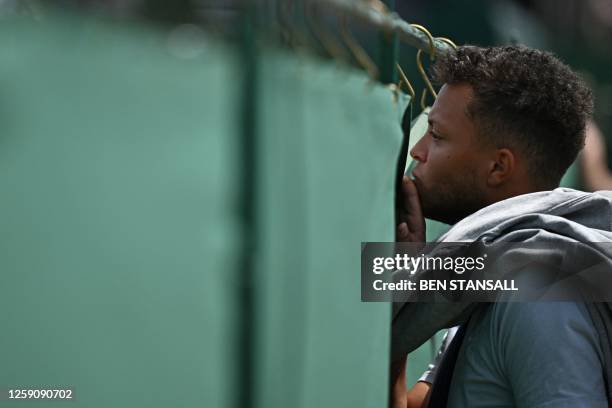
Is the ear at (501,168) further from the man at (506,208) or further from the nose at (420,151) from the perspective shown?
the nose at (420,151)

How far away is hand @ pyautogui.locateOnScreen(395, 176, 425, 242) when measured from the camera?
1.74 m

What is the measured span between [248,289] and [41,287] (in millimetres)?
207

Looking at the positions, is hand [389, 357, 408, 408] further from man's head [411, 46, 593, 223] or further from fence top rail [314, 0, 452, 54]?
fence top rail [314, 0, 452, 54]

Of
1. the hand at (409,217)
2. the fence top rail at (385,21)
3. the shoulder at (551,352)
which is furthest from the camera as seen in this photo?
the hand at (409,217)

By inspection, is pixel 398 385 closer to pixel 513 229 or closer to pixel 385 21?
pixel 513 229

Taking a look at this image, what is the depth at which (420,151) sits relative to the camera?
1821 millimetres

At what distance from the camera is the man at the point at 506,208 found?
1.54 metres

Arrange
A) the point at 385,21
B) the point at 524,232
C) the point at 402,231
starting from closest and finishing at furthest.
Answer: the point at 385,21
the point at 524,232
the point at 402,231

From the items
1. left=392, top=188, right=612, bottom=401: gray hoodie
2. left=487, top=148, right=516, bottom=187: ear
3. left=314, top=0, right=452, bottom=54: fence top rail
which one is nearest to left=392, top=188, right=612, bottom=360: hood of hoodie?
left=392, top=188, right=612, bottom=401: gray hoodie

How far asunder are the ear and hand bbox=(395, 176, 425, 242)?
17 cm

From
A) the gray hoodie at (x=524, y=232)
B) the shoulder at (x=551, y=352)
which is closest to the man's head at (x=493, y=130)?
the gray hoodie at (x=524, y=232)

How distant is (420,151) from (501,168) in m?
0.17

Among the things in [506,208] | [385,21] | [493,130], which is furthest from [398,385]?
[385,21]

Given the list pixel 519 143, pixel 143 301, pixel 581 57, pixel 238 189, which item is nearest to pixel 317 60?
pixel 238 189
